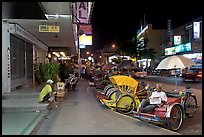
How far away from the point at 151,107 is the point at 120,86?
272cm

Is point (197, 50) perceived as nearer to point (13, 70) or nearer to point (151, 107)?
point (13, 70)

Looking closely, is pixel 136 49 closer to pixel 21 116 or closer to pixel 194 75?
pixel 194 75

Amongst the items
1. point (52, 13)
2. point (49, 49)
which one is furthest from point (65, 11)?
point (49, 49)

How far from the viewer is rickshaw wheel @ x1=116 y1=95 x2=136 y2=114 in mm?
9727

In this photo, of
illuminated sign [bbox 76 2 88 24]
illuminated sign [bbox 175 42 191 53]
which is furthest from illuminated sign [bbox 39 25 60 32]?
illuminated sign [bbox 175 42 191 53]

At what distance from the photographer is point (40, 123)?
8.01 meters

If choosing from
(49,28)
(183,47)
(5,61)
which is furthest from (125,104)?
(183,47)

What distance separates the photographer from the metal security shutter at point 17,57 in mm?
14414

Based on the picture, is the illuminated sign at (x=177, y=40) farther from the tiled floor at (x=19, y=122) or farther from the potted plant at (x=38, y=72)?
the tiled floor at (x=19, y=122)

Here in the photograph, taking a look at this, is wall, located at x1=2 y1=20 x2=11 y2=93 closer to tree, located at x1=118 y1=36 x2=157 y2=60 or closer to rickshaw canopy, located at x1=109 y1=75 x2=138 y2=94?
rickshaw canopy, located at x1=109 y1=75 x2=138 y2=94

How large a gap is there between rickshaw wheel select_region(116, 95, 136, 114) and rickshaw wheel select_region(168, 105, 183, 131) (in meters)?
2.40

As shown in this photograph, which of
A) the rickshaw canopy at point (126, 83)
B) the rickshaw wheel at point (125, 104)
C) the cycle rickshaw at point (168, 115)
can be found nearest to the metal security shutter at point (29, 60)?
the rickshaw canopy at point (126, 83)

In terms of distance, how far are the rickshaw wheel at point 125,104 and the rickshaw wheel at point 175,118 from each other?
7.87 ft

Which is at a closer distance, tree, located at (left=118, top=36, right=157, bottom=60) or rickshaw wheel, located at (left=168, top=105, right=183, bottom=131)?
rickshaw wheel, located at (left=168, top=105, right=183, bottom=131)
